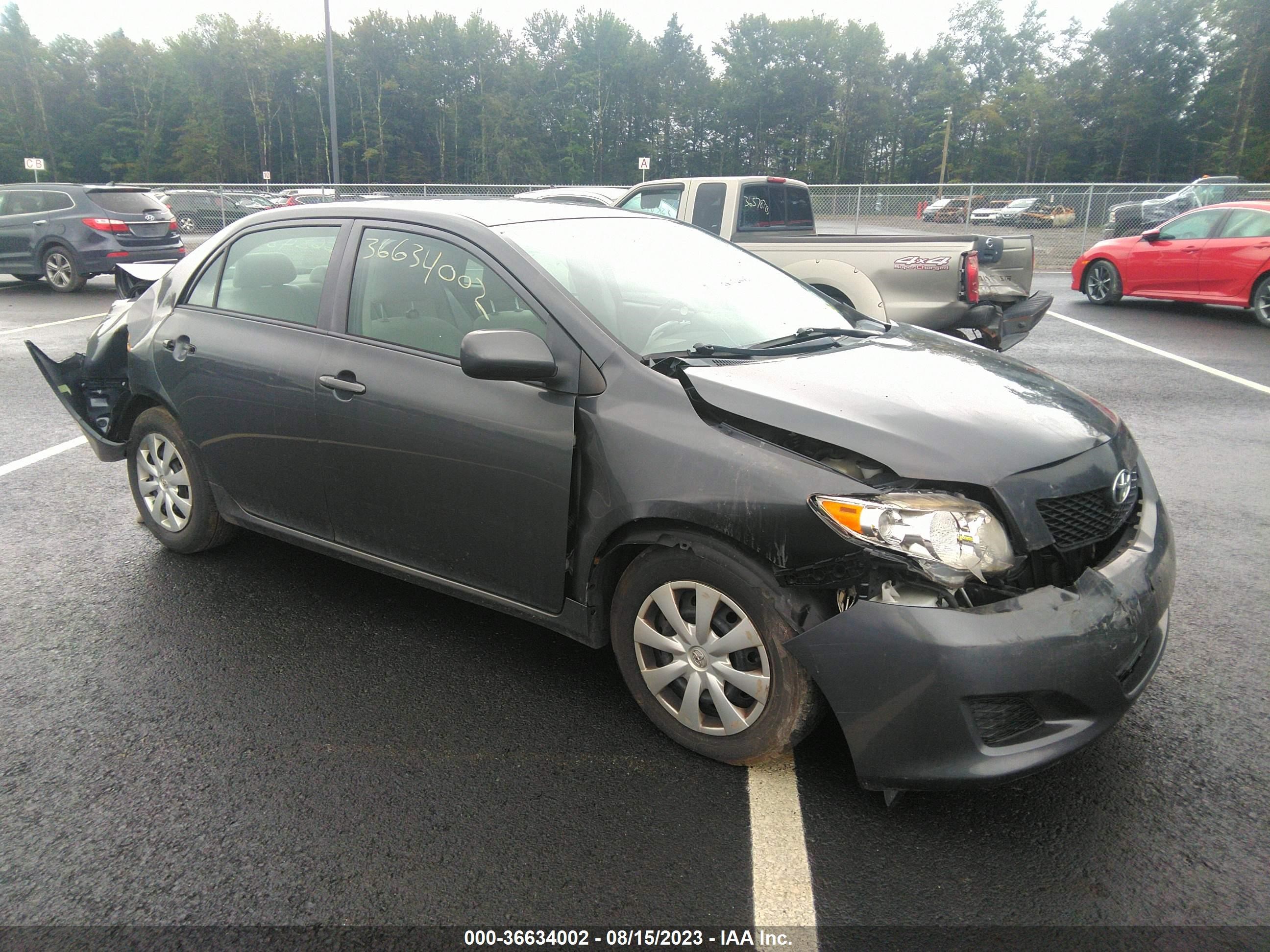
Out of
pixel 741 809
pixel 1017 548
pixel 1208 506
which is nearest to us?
pixel 1017 548

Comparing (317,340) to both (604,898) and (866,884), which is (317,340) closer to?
(604,898)

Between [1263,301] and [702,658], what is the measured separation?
12186 mm

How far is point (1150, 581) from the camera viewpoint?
2715 mm

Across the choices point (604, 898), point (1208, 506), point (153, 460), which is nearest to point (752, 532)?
point (604, 898)

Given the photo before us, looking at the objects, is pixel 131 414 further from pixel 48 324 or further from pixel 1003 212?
pixel 1003 212

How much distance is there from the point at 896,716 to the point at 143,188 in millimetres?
17435

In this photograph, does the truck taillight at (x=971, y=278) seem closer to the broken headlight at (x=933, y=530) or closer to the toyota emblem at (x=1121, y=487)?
the toyota emblem at (x=1121, y=487)

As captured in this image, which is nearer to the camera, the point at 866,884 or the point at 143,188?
the point at 866,884

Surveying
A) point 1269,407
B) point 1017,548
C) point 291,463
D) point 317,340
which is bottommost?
point 1269,407

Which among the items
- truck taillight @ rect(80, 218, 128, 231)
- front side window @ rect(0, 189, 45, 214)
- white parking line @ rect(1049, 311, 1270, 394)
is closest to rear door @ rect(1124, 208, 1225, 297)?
white parking line @ rect(1049, 311, 1270, 394)

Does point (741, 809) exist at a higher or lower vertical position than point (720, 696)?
lower

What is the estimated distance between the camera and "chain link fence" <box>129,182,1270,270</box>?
23406 millimetres

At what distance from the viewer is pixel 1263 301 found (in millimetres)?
11867

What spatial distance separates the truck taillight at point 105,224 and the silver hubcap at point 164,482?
42.8 ft
